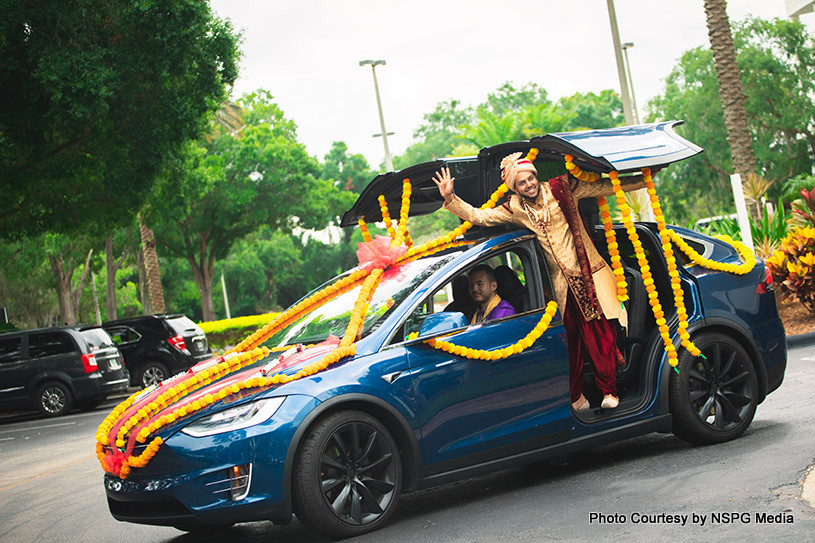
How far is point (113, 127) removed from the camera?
54.1 ft

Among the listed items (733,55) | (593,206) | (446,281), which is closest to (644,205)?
(733,55)

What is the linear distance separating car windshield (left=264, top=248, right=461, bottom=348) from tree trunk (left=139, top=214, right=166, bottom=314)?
Result: 23318 mm

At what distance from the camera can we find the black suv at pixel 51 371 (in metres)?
16.6

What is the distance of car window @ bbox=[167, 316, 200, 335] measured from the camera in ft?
65.6

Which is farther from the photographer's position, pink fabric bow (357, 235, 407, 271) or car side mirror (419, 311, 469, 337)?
pink fabric bow (357, 235, 407, 271)

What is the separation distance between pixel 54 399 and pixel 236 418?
13543 mm

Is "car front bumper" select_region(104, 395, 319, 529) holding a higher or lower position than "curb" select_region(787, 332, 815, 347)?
higher

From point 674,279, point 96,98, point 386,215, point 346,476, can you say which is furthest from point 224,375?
point 96,98

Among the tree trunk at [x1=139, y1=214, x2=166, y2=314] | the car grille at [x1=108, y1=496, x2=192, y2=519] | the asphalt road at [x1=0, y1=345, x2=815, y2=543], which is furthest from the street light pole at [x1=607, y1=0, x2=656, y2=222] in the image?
the tree trunk at [x1=139, y1=214, x2=166, y2=314]

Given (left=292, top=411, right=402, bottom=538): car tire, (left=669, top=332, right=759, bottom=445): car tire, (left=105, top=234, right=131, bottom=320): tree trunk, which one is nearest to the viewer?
(left=292, top=411, right=402, bottom=538): car tire

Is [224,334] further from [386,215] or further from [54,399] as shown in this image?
[386,215]

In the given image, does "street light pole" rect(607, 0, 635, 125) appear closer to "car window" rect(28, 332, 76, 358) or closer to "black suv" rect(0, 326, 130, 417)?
"black suv" rect(0, 326, 130, 417)

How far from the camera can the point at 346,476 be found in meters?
4.93

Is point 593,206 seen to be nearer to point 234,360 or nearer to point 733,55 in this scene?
point 234,360
